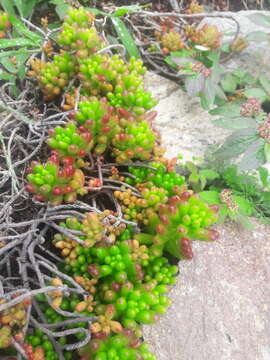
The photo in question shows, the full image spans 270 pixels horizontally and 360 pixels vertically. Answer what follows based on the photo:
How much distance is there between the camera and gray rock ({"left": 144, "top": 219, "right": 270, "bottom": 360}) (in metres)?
1.59

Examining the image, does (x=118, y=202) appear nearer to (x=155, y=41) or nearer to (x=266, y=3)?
(x=155, y=41)

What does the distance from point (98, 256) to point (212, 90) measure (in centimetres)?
133

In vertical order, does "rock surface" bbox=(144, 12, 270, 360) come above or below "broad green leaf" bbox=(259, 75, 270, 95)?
below

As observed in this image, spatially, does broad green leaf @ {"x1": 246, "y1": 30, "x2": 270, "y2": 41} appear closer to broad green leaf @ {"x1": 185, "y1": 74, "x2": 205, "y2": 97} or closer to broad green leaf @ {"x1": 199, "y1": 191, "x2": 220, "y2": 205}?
broad green leaf @ {"x1": 185, "y1": 74, "x2": 205, "y2": 97}

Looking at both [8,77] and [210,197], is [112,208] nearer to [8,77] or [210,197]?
[210,197]

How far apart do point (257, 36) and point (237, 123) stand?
2.97 feet

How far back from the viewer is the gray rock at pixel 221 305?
1591 millimetres

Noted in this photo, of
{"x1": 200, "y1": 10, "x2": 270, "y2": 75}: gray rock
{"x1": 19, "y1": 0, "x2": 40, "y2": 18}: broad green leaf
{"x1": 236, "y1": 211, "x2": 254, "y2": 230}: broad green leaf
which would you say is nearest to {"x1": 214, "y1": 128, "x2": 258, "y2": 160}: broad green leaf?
{"x1": 236, "y1": 211, "x2": 254, "y2": 230}: broad green leaf

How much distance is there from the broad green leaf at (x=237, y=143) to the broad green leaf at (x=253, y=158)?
6 centimetres

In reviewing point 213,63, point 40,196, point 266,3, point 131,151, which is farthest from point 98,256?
point 266,3

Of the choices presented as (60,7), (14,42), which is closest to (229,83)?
(60,7)

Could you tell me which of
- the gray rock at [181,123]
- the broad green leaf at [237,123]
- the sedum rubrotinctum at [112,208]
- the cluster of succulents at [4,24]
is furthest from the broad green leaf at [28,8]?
the broad green leaf at [237,123]

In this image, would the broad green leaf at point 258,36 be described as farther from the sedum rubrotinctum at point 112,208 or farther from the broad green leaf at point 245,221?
the broad green leaf at point 245,221

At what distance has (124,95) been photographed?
186 centimetres
